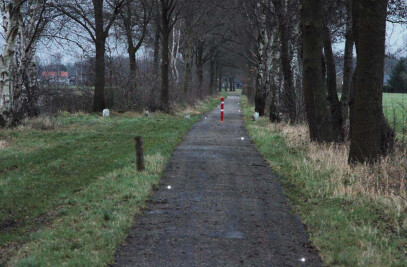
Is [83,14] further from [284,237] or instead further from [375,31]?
[284,237]

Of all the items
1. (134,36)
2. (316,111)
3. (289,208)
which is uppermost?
(134,36)

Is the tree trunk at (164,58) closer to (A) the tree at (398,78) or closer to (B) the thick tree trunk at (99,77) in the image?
(B) the thick tree trunk at (99,77)

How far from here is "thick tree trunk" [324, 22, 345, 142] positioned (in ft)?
51.8

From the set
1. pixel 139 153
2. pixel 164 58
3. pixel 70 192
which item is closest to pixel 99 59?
pixel 164 58

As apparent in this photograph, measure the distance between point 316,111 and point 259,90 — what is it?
15.5 metres

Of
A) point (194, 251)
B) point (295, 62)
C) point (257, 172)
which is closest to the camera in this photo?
point (194, 251)

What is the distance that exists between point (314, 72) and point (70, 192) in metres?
8.01

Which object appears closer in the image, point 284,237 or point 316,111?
point 284,237

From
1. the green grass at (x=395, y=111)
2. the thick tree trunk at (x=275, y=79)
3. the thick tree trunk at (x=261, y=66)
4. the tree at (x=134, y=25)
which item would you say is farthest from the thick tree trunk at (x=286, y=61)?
the tree at (x=134, y=25)

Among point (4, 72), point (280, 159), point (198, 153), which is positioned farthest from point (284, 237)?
point (4, 72)

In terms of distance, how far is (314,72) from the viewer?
45.7 ft

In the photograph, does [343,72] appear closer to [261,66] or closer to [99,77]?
[261,66]

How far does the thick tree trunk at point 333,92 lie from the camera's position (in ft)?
51.8

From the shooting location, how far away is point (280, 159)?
12.7 metres
